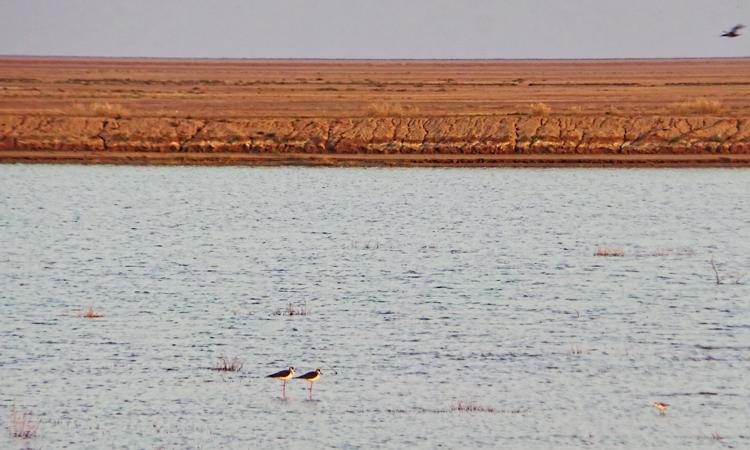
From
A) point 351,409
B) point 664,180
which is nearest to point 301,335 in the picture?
point 351,409

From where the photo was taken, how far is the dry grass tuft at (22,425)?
581 inches

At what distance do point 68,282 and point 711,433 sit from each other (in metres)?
12.8

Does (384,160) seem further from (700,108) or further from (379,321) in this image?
(379,321)

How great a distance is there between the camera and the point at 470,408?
52.2 ft

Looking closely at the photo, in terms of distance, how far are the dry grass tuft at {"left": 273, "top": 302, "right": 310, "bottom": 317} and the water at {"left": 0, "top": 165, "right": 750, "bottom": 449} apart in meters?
0.17

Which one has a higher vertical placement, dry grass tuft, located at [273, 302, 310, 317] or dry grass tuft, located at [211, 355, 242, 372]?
dry grass tuft, located at [273, 302, 310, 317]

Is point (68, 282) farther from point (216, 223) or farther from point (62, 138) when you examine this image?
point (62, 138)

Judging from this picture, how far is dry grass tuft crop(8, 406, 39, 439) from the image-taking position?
14.8 m

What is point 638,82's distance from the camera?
10619 centimetres

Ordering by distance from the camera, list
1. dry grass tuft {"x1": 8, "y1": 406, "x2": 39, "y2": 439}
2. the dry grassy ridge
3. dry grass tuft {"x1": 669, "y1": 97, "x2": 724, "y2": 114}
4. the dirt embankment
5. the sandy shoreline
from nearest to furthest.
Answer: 1. dry grass tuft {"x1": 8, "y1": 406, "x2": 39, "y2": 439}
2. the sandy shoreline
3. the dry grassy ridge
4. the dirt embankment
5. dry grass tuft {"x1": 669, "y1": 97, "x2": 724, "y2": 114}

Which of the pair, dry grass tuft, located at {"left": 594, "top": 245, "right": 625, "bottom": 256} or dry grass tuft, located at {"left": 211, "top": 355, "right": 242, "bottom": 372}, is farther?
dry grass tuft, located at {"left": 594, "top": 245, "right": 625, "bottom": 256}

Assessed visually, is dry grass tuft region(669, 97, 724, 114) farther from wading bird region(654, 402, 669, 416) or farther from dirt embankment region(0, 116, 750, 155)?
wading bird region(654, 402, 669, 416)

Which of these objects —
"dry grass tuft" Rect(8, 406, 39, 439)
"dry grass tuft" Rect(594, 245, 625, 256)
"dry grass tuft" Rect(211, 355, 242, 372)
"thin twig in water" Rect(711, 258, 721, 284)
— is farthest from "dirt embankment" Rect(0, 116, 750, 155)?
"dry grass tuft" Rect(8, 406, 39, 439)

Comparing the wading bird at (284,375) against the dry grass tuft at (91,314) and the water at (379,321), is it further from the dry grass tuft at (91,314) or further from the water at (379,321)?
the dry grass tuft at (91,314)
